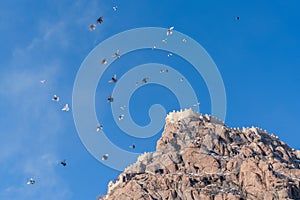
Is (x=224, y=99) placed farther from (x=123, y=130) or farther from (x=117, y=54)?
(x=117, y=54)

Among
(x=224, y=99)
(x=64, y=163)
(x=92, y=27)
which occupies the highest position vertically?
(x=224, y=99)

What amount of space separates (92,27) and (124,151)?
5392cm

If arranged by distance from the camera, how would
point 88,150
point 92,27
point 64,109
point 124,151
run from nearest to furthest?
point 92,27, point 64,109, point 88,150, point 124,151

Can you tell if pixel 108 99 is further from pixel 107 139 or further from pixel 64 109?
pixel 107 139

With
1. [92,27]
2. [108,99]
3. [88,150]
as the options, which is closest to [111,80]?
[108,99]

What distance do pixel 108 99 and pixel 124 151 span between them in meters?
33.6

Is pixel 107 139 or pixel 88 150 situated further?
pixel 107 139

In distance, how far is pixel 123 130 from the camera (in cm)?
12781

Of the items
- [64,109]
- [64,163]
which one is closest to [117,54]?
[64,109]

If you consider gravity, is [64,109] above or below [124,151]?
below

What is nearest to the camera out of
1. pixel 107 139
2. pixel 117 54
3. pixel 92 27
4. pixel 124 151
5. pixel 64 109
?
pixel 92 27

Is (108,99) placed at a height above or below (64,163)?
above

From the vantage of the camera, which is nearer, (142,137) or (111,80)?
(111,80)

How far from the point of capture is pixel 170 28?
106 meters
